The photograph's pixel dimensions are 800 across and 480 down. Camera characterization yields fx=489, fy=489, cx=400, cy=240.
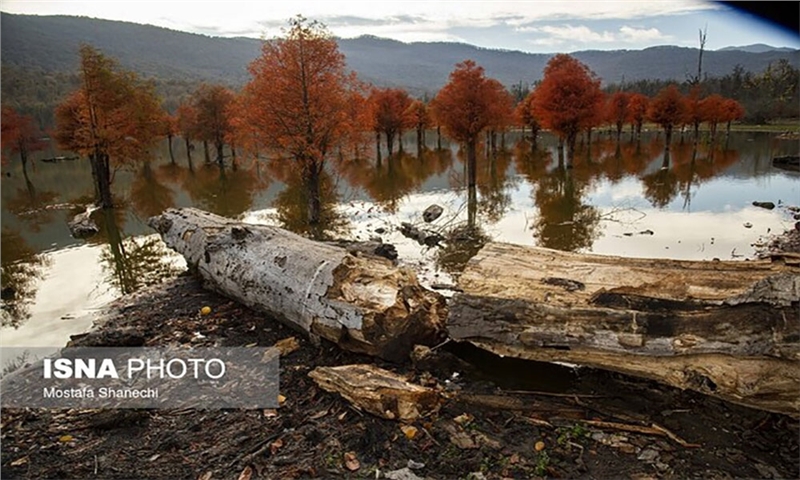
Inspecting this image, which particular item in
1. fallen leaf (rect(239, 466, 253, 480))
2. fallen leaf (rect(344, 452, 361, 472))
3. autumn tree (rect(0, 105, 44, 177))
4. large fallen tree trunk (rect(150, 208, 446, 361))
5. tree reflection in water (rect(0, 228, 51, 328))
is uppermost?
autumn tree (rect(0, 105, 44, 177))

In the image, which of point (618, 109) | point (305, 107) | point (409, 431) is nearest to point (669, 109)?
point (618, 109)

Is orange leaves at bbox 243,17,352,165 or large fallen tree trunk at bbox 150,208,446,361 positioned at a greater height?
orange leaves at bbox 243,17,352,165

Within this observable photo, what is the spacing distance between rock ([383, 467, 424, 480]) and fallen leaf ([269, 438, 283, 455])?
1.10 metres

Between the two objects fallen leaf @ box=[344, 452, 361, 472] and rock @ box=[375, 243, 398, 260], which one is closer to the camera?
fallen leaf @ box=[344, 452, 361, 472]

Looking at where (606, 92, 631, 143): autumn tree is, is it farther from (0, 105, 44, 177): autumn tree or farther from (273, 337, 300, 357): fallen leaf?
(273, 337, 300, 357): fallen leaf

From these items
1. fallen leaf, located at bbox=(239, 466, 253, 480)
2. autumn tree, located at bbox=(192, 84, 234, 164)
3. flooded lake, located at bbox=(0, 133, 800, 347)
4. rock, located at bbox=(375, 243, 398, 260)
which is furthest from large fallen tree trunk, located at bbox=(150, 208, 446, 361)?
autumn tree, located at bbox=(192, 84, 234, 164)

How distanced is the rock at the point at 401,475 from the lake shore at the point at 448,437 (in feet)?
0.05

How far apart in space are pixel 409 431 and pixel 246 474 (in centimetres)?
152

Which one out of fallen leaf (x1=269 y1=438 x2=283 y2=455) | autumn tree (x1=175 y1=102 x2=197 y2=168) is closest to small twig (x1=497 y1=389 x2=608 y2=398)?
fallen leaf (x1=269 y1=438 x2=283 y2=455)

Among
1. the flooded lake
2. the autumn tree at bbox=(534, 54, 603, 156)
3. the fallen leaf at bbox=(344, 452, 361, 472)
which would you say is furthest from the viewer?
the autumn tree at bbox=(534, 54, 603, 156)

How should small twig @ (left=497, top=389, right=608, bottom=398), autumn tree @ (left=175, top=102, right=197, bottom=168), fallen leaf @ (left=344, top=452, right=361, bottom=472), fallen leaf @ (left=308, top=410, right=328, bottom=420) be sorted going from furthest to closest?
autumn tree @ (left=175, top=102, right=197, bottom=168) < small twig @ (left=497, top=389, right=608, bottom=398) < fallen leaf @ (left=308, top=410, right=328, bottom=420) < fallen leaf @ (left=344, top=452, right=361, bottom=472)

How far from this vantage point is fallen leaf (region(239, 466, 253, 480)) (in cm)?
423

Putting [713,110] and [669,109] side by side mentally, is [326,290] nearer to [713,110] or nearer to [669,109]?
[669,109]

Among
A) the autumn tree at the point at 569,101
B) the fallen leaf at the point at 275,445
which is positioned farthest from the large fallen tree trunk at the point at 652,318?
the autumn tree at the point at 569,101
